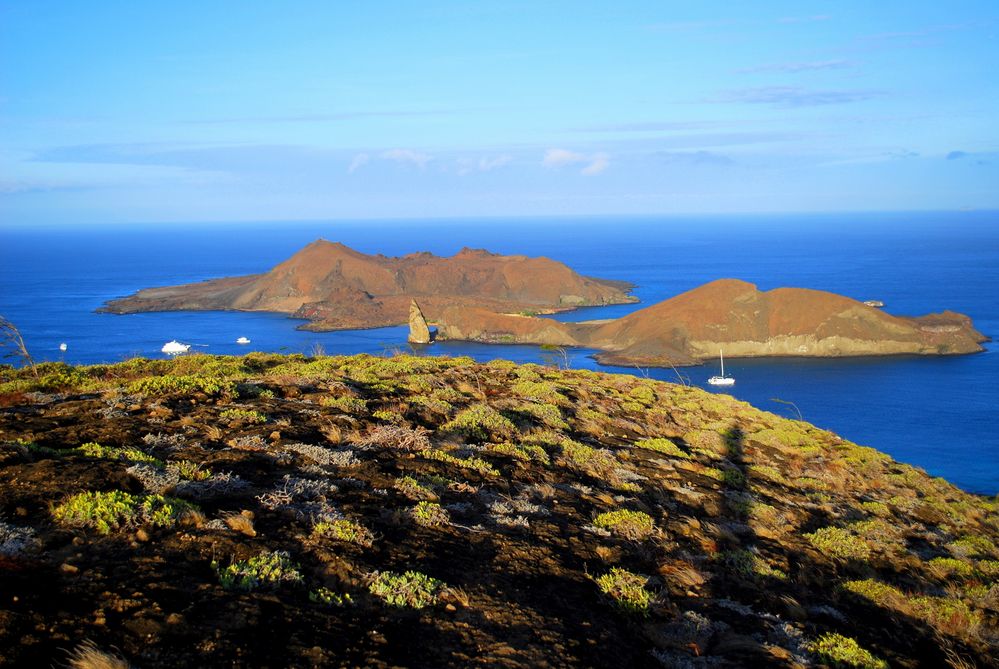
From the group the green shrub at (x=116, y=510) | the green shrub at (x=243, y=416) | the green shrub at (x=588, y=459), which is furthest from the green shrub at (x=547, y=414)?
the green shrub at (x=116, y=510)

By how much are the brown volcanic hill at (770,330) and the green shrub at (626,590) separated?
81.1 meters

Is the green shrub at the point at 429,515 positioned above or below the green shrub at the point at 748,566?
above

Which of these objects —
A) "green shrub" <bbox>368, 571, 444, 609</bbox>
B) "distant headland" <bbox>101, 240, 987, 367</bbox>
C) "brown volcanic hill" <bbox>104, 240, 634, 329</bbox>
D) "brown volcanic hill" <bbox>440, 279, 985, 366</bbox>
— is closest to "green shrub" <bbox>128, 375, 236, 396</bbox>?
"green shrub" <bbox>368, 571, 444, 609</bbox>

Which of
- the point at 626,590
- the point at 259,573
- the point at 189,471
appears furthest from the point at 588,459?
the point at 259,573

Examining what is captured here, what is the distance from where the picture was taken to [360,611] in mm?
5508

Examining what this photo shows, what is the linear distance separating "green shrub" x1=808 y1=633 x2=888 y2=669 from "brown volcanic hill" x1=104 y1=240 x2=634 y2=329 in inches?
5028

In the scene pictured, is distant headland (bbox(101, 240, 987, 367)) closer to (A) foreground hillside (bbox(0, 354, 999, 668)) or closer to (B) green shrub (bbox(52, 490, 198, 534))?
(A) foreground hillside (bbox(0, 354, 999, 668))

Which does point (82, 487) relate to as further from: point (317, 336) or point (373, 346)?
point (317, 336)

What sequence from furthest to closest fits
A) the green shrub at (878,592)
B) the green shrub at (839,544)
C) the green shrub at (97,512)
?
the green shrub at (839,544) → the green shrub at (878,592) → the green shrub at (97,512)

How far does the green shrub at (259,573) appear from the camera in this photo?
5.56 metres

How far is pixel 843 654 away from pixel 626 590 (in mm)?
2004

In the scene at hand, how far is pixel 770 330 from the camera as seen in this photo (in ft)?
311

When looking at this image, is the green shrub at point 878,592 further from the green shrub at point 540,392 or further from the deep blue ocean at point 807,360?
the deep blue ocean at point 807,360

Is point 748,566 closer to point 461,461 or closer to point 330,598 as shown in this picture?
point 461,461
